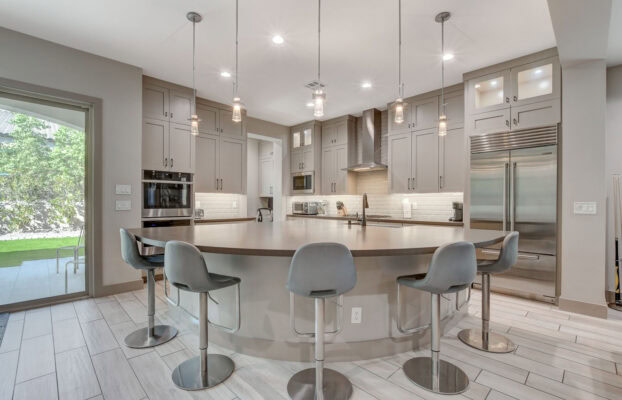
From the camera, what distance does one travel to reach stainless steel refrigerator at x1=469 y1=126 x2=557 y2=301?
3.36m

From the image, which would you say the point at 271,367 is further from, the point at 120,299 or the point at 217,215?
the point at 217,215

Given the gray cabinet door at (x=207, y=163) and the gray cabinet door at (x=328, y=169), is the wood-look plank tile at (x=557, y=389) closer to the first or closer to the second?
the gray cabinet door at (x=328, y=169)

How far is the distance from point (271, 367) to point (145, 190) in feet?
10.4

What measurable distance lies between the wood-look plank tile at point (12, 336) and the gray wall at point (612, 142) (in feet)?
20.1

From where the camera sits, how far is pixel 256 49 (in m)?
3.32

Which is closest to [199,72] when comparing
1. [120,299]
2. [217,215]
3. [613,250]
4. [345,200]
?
[217,215]

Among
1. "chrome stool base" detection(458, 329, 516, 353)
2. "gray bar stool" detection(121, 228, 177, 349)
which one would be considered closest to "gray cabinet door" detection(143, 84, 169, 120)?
"gray bar stool" detection(121, 228, 177, 349)

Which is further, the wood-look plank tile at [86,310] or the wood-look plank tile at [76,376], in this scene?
the wood-look plank tile at [86,310]

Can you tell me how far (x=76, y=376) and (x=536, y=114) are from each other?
4974mm

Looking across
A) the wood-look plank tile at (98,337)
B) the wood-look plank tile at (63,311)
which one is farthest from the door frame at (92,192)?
the wood-look plank tile at (98,337)

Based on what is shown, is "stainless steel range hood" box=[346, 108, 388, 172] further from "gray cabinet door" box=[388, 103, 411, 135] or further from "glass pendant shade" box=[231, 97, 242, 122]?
"glass pendant shade" box=[231, 97, 242, 122]

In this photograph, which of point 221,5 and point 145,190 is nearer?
point 221,5

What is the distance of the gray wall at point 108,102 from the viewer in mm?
3145

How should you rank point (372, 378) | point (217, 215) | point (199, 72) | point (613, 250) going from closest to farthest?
point (372, 378)
point (613, 250)
point (199, 72)
point (217, 215)
